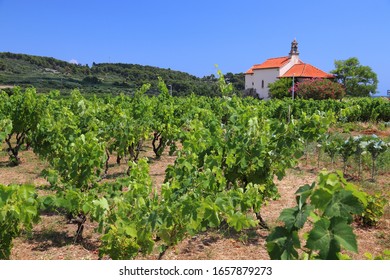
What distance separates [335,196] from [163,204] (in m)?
1.54

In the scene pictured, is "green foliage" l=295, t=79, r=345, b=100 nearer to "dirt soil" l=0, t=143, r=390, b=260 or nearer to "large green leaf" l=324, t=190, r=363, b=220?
"dirt soil" l=0, t=143, r=390, b=260

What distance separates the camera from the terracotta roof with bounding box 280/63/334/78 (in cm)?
4772

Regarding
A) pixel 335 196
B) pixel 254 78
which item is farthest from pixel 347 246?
pixel 254 78

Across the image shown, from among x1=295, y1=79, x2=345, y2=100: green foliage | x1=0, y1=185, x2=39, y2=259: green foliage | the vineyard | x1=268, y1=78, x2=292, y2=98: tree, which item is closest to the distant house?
x1=268, y1=78, x2=292, y2=98: tree

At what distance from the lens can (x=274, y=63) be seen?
5447cm

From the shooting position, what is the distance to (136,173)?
136 inches

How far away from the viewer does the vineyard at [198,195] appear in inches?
76.7

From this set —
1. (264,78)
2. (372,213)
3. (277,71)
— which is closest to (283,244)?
(372,213)

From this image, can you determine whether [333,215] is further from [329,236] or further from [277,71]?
[277,71]

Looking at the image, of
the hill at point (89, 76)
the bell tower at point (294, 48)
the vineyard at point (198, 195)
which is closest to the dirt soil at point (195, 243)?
the vineyard at point (198, 195)

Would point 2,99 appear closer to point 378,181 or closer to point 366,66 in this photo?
point 378,181

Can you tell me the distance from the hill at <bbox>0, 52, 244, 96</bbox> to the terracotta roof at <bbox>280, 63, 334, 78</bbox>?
1005cm

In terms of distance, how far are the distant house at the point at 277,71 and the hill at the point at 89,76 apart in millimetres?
6169

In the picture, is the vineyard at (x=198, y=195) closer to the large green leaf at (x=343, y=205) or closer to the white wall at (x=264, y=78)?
the large green leaf at (x=343, y=205)
